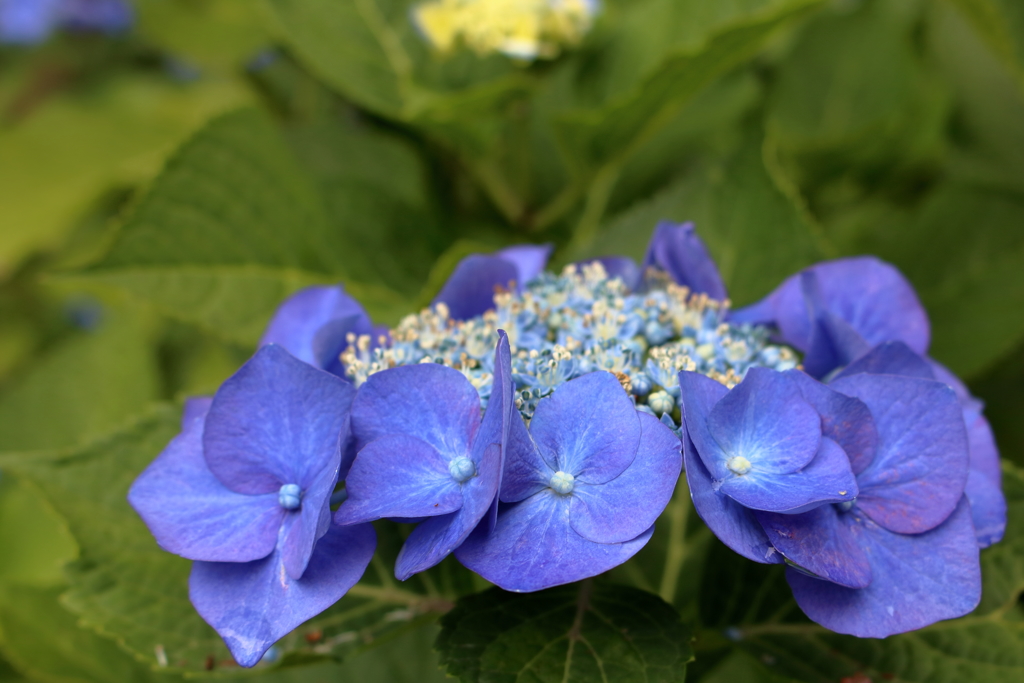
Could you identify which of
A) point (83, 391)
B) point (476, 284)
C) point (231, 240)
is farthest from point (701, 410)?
point (83, 391)

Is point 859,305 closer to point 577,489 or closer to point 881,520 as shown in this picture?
point 881,520

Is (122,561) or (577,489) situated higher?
→ (577,489)

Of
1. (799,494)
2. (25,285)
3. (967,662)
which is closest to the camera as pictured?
(799,494)

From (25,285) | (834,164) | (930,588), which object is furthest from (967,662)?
(25,285)

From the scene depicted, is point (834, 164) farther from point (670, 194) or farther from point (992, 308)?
point (670, 194)

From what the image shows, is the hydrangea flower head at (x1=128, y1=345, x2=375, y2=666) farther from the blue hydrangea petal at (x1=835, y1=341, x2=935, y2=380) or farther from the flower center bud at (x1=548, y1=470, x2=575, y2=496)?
the blue hydrangea petal at (x1=835, y1=341, x2=935, y2=380)

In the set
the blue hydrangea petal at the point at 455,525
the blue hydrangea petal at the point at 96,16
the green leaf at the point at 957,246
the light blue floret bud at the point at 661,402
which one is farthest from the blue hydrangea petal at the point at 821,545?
the blue hydrangea petal at the point at 96,16
